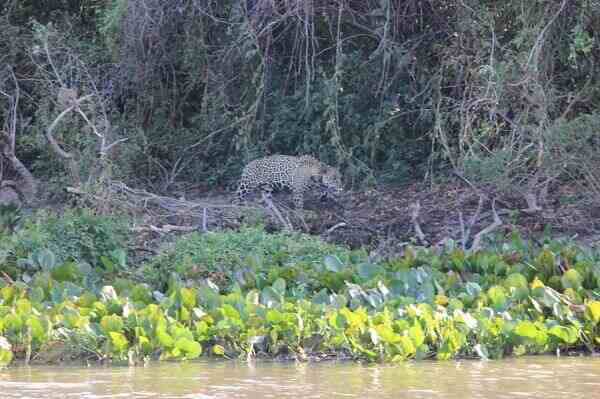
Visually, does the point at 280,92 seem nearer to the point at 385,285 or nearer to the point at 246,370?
the point at 385,285

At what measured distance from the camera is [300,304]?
24.9ft

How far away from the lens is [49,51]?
13.2 m

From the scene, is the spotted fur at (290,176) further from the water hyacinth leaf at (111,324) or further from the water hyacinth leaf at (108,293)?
the water hyacinth leaf at (111,324)

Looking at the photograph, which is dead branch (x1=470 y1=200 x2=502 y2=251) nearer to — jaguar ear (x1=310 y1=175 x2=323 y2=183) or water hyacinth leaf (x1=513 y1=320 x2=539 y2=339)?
jaguar ear (x1=310 y1=175 x2=323 y2=183)

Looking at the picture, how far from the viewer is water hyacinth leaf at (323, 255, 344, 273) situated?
29.4ft

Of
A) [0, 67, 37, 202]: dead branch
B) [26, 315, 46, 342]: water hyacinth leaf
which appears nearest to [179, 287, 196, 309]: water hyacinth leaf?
[26, 315, 46, 342]: water hyacinth leaf

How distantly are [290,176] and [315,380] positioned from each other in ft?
21.4

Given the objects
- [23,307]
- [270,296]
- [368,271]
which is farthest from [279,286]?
[23,307]

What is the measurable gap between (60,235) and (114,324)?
3111 millimetres

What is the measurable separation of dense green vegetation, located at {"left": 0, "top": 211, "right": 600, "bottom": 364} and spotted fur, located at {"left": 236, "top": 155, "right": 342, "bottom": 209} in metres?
3.07

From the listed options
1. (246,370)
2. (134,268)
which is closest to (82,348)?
(246,370)

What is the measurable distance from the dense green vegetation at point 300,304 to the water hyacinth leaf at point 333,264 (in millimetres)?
12

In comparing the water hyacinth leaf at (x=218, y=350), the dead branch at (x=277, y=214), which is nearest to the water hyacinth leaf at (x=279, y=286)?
the water hyacinth leaf at (x=218, y=350)

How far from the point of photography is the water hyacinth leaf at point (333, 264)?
8.96 metres
